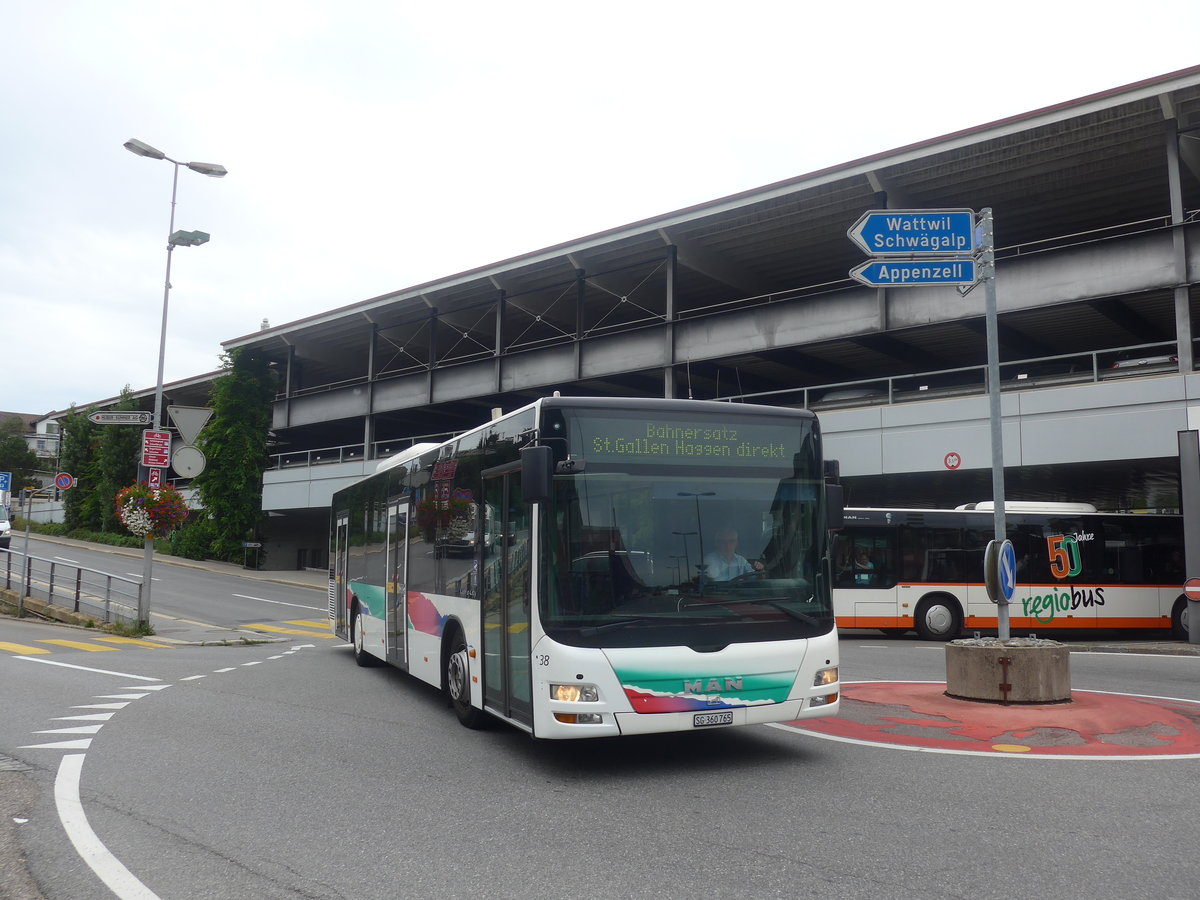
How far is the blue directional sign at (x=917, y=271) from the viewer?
36.8 ft

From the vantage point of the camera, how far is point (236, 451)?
4566cm

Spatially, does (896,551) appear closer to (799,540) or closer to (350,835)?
(799,540)

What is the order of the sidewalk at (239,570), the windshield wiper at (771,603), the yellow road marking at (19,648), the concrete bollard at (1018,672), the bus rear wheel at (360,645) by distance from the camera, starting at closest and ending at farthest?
the windshield wiper at (771,603) < the concrete bollard at (1018,672) < the bus rear wheel at (360,645) < the yellow road marking at (19,648) < the sidewalk at (239,570)

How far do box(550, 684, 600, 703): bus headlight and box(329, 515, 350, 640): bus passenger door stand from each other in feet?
30.0

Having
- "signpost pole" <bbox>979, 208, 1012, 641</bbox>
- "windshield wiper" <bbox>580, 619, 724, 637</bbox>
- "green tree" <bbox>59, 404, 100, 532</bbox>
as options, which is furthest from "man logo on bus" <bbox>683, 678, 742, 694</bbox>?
"green tree" <bbox>59, 404, 100, 532</bbox>

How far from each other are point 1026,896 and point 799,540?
3480 mm

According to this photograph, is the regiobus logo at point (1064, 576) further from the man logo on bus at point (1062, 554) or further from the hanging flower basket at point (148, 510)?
the hanging flower basket at point (148, 510)

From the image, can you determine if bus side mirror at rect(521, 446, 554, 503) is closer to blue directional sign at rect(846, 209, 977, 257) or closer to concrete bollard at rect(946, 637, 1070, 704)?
blue directional sign at rect(846, 209, 977, 257)

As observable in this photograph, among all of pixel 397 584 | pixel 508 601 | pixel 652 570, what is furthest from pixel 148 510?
pixel 652 570

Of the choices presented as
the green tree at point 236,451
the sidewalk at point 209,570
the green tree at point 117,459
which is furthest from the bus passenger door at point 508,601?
the green tree at point 117,459

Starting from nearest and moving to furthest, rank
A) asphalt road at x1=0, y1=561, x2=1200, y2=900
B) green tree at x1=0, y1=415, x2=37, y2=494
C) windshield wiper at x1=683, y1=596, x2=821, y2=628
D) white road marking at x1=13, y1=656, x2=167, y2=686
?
asphalt road at x1=0, y1=561, x2=1200, y2=900 → windshield wiper at x1=683, y1=596, x2=821, y2=628 → white road marking at x1=13, y1=656, x2=167, y2=686 → green tree at x1=0, y1=415, x2=37, y2=494

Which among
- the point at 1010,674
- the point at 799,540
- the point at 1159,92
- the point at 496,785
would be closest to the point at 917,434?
the point at 1159,92

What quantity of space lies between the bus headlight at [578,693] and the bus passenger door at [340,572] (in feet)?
30.0

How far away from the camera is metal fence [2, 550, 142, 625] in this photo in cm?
2164
